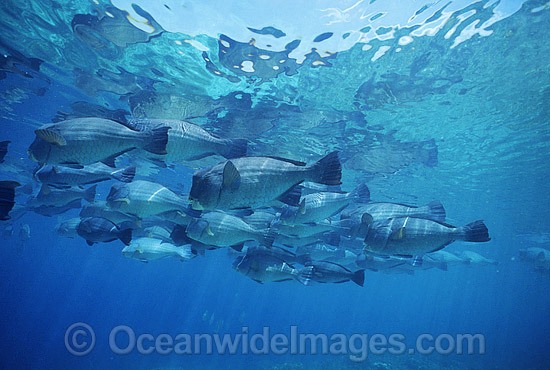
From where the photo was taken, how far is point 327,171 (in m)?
2.85

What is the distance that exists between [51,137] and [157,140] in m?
1.02

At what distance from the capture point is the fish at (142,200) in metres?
4.75

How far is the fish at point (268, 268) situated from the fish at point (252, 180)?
2535 mm

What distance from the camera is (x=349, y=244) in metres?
10.6

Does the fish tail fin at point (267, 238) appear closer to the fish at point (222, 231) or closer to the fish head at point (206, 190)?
the fish at point (222, 231)

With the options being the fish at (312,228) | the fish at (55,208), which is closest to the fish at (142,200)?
the fish at (312,228)

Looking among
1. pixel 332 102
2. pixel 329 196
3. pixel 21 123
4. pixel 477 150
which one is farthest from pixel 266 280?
pixel 21 123

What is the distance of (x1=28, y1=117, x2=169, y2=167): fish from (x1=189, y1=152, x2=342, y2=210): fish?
2.99 ft

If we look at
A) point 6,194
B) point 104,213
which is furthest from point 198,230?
point 104,213

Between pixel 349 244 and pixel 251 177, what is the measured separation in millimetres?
8816

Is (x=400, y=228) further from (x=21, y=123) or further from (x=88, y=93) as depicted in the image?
(x=21, y=123)

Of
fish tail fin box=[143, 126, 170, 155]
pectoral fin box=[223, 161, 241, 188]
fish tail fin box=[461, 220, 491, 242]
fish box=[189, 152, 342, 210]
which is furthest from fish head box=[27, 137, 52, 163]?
fish tail fin box=[461, 220, 491, 242]

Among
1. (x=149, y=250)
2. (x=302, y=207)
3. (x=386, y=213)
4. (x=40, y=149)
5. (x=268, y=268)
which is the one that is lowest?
(x=268, y=268)

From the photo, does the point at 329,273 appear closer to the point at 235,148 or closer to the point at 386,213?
the point at 386,213
